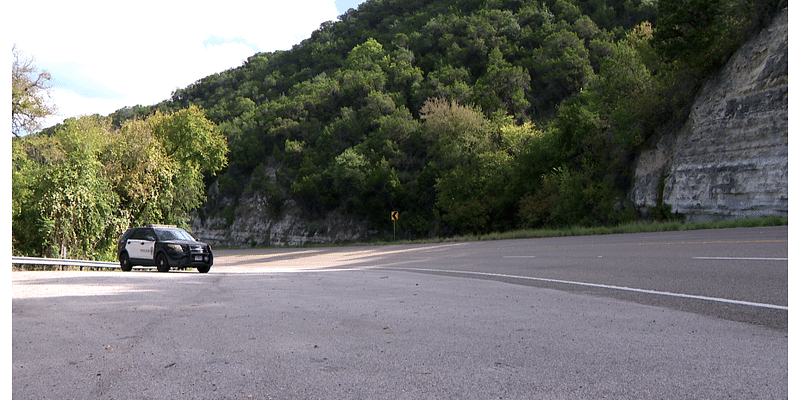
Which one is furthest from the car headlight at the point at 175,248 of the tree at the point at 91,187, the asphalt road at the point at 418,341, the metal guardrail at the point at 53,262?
the tree at the point at 91,187

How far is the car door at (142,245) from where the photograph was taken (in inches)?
738

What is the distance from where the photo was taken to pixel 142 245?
1903 cm

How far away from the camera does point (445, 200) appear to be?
163 ft

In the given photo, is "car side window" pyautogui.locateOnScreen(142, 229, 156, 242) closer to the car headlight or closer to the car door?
the car door

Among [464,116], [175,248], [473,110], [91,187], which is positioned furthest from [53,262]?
[473,110]

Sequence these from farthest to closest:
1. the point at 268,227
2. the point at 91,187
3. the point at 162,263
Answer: the point at 268,227 → the point at 91,187 → the point at 162,263

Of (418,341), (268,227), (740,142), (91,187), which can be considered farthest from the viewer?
(268,227)

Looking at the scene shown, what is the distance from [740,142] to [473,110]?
31731 millimetres

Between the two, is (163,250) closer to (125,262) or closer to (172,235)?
(172,235)

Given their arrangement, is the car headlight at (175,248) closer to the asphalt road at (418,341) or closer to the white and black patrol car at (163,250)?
the white and black patrol car at (163,250)

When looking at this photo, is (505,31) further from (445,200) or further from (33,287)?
(33,287)

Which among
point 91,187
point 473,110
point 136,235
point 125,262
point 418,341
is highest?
point 473,110

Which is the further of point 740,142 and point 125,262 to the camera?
point 740,142

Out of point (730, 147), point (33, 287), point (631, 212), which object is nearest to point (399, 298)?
point (33, 287)
